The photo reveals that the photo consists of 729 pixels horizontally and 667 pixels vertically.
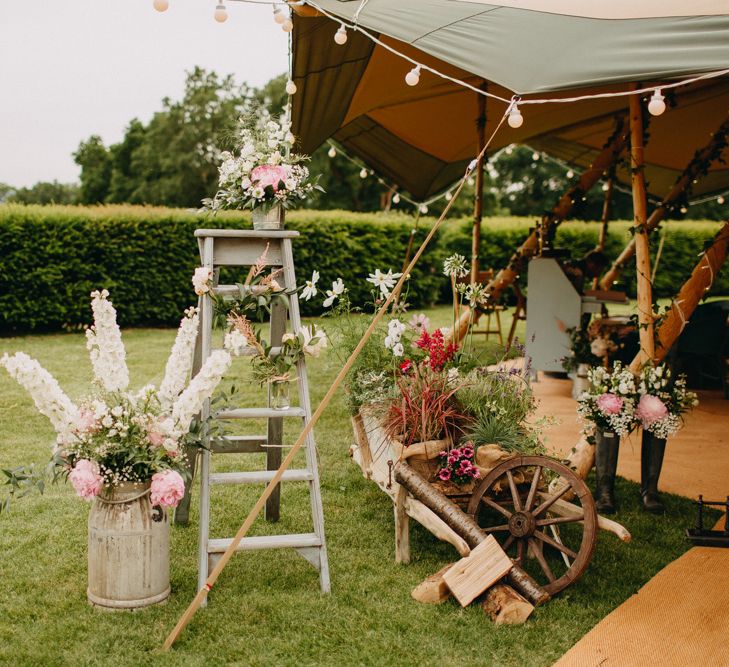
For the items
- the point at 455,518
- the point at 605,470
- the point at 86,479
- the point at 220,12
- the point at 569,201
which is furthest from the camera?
the point at 569,201

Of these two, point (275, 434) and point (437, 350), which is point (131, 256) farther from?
point (437, 350)

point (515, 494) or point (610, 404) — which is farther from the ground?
point (610, 404)

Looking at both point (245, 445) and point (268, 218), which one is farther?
point (245, 445)

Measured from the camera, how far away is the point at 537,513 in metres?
3.24

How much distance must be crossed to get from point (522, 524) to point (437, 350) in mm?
1013

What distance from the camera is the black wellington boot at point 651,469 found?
163 inches

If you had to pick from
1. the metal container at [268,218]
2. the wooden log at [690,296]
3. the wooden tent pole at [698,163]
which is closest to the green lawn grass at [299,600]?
the wooden log at [690,296]

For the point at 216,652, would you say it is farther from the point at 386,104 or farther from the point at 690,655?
the point at 386,104

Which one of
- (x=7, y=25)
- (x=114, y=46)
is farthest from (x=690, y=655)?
(x=114, y=46)

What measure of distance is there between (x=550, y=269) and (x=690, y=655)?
4.55 m

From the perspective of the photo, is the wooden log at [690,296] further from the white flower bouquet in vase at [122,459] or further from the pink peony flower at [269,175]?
the white flower bouquet in vase at [122,459]

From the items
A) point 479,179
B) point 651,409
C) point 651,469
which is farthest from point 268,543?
point 479,179

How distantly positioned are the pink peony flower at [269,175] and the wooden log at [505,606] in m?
2.00

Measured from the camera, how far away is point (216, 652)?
271cm
